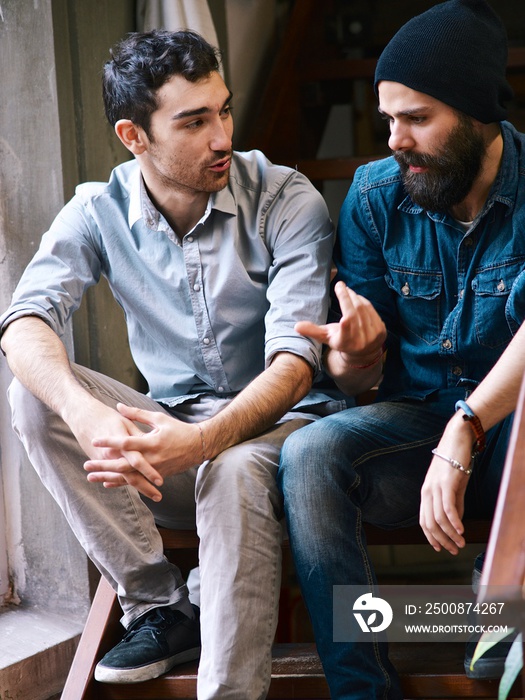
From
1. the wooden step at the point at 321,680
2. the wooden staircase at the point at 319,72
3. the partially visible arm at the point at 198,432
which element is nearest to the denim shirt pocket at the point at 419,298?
the partially visible arm at the point at 198,432

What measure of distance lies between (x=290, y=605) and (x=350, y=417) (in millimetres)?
1202

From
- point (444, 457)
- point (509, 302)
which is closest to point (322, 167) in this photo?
point (509, 302)

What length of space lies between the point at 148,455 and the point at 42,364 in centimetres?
28

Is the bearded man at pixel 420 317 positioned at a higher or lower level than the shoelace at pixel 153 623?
higher

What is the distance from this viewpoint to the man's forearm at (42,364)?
1458 millimetres

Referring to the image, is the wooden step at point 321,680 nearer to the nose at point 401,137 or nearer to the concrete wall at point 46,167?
the concrete wall at point 46,167

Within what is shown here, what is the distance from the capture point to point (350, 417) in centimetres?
146

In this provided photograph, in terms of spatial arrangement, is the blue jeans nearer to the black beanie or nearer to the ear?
the black beanie

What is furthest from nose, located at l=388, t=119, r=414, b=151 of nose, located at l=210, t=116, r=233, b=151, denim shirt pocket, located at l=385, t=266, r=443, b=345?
nose, located at l=210, t=116, r=233, b=151

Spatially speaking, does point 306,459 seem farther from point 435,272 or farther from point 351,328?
point 435,272

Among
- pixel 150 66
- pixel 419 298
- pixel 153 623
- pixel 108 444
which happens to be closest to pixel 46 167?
pixel 150 66

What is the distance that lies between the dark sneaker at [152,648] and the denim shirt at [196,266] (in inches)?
16.6

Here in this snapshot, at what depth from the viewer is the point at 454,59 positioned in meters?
1.39

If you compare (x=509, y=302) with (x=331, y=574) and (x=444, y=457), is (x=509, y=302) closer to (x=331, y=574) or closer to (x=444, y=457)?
(x=444, y=457)
